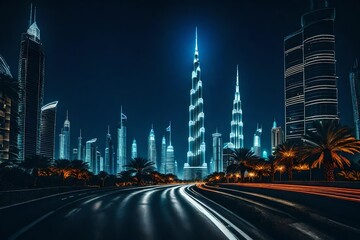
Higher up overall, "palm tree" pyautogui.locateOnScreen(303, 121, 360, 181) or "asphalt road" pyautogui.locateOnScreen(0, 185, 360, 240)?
"palm tree" pyautogui.locateOnScreen(303, 121, 360, 181)

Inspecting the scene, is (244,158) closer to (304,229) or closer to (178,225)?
(178,225)

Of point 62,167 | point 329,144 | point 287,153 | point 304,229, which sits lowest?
point 62,167

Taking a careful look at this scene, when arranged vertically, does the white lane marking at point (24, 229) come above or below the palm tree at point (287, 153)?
below

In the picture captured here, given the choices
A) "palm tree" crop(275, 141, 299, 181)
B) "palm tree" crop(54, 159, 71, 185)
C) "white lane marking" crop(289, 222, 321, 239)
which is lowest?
"palm tree" crop(54, 159, 71, 185)

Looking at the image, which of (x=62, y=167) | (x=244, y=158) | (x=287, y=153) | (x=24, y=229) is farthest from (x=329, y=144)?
(x=62, y=167)

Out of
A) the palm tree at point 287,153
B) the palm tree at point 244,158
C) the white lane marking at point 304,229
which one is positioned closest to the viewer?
the white lane marking at point 304,229

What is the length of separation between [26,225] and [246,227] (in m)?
6.38

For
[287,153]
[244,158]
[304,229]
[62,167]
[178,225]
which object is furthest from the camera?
[244,158]

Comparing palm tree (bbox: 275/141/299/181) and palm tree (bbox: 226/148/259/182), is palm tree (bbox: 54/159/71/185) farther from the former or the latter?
palm tree (bbox: 275/141/299/181)

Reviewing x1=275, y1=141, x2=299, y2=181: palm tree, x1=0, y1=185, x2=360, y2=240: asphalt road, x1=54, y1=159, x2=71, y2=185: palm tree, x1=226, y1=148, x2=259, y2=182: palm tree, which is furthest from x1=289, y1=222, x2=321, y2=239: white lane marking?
x1=226, y1=148, x2=259, y2=182: palm tree

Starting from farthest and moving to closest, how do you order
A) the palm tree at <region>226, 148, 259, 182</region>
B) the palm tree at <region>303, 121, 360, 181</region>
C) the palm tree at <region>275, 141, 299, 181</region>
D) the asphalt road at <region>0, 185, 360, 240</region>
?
the palm tree at <region>226, 148, 259, 182</region>, the palm tree at <region>275, 141, 299, 181</region>, the palm tree at <region>303, 121, 360, 181</region>, the asphalt road at <region>0, 185, 360, 240</region>

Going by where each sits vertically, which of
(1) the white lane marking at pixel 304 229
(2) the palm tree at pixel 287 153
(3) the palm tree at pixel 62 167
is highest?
(2) the palm tree at pixel 287 153

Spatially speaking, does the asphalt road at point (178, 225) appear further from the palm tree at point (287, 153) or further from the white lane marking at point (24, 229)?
the palm tree at point (287, 153)

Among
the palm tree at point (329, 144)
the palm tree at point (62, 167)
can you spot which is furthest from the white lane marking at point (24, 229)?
the palm tree at point (62, 167)
